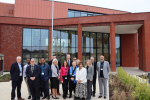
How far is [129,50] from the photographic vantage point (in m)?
27.3

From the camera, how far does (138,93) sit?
5598mm

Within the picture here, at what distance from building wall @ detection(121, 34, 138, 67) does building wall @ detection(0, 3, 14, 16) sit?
75.4ft

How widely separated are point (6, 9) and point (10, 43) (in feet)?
26.9

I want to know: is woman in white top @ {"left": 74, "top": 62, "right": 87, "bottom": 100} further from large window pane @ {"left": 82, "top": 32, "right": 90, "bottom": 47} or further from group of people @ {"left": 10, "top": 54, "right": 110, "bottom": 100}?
large window pane @ {"left": 82, "top": 32, "right": 90, "bottom": 47}

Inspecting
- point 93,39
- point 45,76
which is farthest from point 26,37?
point 45,76

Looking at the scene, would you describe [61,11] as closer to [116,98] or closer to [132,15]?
[132,15]

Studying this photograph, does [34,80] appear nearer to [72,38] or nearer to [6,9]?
[72,38]

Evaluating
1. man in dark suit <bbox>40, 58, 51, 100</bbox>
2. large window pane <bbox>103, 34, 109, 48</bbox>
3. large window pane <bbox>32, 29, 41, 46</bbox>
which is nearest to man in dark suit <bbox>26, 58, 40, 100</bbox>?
man in dark suit <bbox>40, 58, 51, 100</bbox>

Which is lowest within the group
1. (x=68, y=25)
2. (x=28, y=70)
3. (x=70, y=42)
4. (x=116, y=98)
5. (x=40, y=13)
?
(x=116, y=98)

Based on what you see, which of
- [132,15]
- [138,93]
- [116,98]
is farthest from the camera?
[132,15]

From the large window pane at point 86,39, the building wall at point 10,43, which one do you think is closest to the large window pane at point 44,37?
the building wall at point 10,43

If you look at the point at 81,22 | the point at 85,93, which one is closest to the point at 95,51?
the point at 81,22

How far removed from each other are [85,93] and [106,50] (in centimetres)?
2087

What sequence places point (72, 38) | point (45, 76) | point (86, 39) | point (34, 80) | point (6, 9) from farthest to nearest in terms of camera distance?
point (86, 39), point (6, 9), point (72, 38), point (45, 76), point (34, 80)
